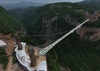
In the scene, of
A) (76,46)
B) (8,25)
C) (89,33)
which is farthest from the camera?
(89,33)

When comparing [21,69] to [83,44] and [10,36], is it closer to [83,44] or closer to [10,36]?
[10,36]

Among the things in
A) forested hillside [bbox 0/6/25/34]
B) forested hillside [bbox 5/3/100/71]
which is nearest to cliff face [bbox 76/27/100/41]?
forested hillside [bbox 5/3/100/71]

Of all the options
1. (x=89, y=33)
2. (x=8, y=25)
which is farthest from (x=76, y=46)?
(x=8, y=25)

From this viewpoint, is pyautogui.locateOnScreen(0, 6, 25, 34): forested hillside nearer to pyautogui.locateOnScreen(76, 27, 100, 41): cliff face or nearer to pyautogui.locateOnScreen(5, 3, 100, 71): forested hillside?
pyautogui.locateOnScreen(5, 3, 100, 71): forested hillside

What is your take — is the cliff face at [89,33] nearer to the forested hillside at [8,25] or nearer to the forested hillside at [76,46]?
the forested hillside at [76,46]

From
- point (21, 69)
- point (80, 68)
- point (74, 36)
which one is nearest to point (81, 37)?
point (74, 36)

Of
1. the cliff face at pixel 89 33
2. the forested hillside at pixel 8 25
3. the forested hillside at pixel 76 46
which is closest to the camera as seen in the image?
the forested hillside at pixel 8 25

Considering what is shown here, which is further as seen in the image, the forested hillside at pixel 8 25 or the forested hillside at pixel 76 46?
the forested hillside at pixel 76 46

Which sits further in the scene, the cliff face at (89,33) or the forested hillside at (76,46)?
the cliff face at (89,33)

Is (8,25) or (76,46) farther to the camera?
(8,25)

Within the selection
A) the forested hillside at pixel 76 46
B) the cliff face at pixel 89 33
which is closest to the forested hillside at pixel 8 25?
the forested hillside at pixel 76 46

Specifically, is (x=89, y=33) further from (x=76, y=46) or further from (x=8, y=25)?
(x=8, y=25)

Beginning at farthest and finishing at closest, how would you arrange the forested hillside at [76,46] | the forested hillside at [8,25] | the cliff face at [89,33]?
1. the cliff face at [89,33]
2. the forested hillside at [76,46]
3. the forested hillside at [8,25]
